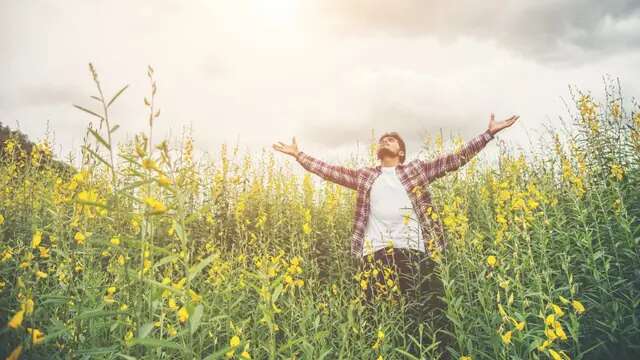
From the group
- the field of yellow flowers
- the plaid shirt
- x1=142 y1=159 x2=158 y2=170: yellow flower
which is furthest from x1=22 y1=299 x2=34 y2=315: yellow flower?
the plaid shirt

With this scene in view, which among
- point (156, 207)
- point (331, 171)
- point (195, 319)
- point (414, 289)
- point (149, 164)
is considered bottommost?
point (414, 289)

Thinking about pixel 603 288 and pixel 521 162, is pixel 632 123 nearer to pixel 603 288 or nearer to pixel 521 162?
pixel 521 162

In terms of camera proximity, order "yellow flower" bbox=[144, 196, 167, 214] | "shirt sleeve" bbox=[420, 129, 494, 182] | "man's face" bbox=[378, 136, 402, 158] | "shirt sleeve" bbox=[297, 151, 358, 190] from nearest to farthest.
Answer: "yellow flower" bbox=[144, 196, 167, 214]
"shirt sleeve" bbox=[420, 129, 494, 182]
"man's face" bbox=[378, 136, 402, 158]
"shirt sleeve" bbox=[297, 151, 358, 190]

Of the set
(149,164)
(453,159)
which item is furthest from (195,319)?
(453,159)

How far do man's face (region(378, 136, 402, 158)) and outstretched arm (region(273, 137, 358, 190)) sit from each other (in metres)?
0.40

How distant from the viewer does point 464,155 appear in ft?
15.9

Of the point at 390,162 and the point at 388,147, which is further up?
the point at 388,147

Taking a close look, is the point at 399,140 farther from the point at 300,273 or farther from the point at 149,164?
the point at 149,164

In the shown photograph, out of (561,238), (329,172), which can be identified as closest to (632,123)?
(561,238)

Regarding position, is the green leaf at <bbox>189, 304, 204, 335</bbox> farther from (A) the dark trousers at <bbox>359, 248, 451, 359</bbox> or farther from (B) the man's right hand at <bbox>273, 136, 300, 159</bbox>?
(B) the man's right hand at <bbox>273, 136, 300, 159</bbox>

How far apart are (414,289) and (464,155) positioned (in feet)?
6.44

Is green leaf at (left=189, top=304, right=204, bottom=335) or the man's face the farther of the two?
the man's face

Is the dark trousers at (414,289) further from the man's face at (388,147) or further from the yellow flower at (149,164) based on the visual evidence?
the yellow flower at (149,164)

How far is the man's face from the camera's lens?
4.99 metres
